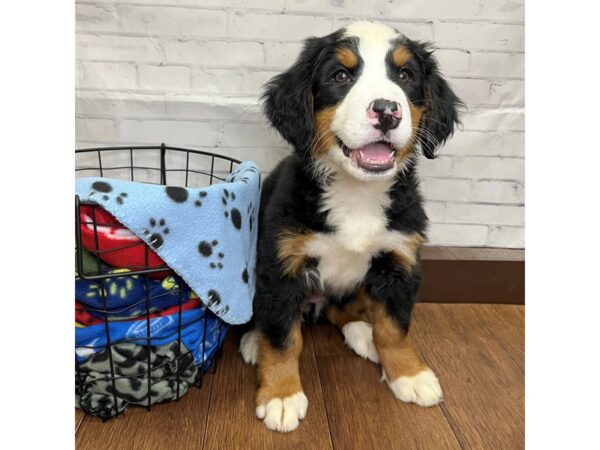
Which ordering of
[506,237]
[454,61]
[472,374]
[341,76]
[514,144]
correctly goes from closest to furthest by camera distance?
[341,76]
[472,374]
[454,61]
[514,144]
[506,237]

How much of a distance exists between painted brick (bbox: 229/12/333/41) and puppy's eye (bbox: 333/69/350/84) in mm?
531

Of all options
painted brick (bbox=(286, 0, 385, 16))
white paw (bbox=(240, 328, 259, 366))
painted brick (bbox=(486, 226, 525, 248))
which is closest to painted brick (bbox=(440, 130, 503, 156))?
painted brick (bbox=(486, 226, 525, 248))

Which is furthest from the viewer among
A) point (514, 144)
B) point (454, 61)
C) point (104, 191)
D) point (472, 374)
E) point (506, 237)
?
point (506, 237)

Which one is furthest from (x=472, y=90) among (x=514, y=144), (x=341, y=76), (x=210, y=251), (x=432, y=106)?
(x=210, y=251)

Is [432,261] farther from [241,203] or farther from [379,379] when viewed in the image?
[241,203]

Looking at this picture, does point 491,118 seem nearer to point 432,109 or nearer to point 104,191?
point 432,109

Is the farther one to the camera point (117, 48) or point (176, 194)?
point (117, 48)

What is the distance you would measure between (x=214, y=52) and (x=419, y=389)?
1309 millimetres

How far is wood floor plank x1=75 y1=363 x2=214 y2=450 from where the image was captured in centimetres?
119

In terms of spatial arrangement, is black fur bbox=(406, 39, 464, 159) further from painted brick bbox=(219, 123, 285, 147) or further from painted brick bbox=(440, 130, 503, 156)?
painted brick bbox=(219, 123, 285, 147)

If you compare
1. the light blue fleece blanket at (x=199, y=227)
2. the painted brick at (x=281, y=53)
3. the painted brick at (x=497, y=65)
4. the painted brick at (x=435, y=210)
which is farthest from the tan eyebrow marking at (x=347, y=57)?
the painted brick at (x=435, y=210)

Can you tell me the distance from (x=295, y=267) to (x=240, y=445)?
47 centimetres

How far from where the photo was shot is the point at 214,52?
1.79 meters

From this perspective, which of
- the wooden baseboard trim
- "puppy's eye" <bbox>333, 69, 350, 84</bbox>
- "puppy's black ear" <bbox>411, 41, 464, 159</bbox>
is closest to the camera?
"puppy's eye" <bbox>333, 69, 350, 84</bbox>
